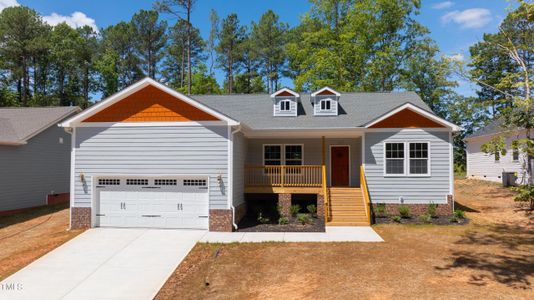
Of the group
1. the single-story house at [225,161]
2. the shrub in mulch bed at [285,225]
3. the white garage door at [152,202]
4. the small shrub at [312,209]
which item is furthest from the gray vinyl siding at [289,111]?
the white garage door at [152,202]

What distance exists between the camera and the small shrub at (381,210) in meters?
14.4

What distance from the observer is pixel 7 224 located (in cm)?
1388

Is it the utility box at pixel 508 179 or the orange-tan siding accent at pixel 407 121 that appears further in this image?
the utility box at pixel 508 179

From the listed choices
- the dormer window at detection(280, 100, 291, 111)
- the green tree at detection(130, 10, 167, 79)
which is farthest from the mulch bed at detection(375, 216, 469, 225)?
the green tree at detection(130, 10, 167, 79)

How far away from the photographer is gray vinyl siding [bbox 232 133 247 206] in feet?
43.6

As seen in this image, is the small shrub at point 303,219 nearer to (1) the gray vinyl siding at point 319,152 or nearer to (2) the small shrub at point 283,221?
(2) the small shrub at point 283,221

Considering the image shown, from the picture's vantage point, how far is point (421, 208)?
47.4 ft

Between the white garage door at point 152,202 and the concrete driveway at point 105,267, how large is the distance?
2.23 feet

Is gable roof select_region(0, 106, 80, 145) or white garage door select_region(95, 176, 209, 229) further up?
gable roof select_region(0, 106, 80, 145)

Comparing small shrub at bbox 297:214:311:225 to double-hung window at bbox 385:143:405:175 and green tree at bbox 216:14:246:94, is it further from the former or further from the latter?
green tree at bbox 216:14:246:94

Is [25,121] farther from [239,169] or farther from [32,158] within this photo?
[239,169]

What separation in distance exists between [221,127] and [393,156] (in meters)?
7.86

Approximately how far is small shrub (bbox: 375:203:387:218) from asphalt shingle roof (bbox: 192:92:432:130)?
3708 millimetres

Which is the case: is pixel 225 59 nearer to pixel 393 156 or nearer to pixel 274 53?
pixel 274 53
